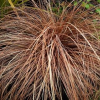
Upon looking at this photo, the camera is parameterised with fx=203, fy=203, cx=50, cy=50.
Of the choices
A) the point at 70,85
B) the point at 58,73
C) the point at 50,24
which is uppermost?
the point at 50,24

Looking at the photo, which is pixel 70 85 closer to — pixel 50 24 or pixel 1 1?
pixel 50 24

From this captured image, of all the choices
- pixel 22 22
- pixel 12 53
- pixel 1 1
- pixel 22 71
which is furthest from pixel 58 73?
pixel 1 1

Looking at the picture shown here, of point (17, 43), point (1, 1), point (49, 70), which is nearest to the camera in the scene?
point (49, 70)

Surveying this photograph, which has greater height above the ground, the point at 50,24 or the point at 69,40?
the point at 50,24

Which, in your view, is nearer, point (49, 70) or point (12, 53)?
point (49, 70)

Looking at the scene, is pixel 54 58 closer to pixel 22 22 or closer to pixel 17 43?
pixel 17 43

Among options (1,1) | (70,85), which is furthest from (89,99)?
(1,1)

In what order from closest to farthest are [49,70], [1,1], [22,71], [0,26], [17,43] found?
1. [49,70]
2. [22,71]
3. [17,43]
4. [0,26]
5. [1,1]
